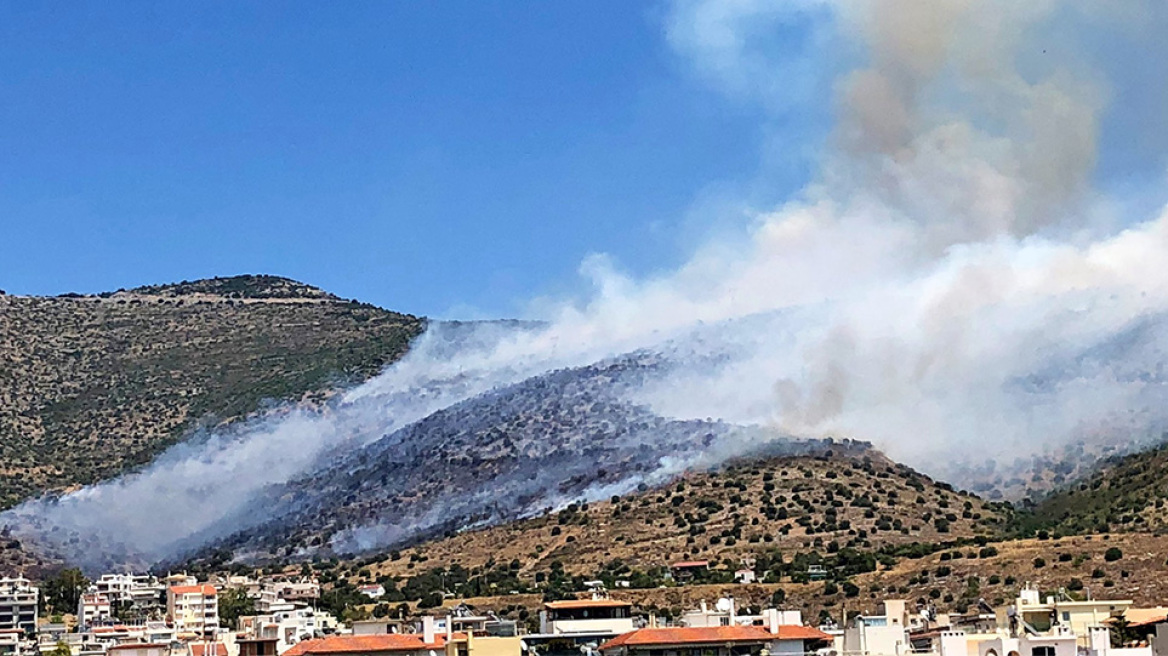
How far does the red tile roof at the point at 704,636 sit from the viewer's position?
260 feet

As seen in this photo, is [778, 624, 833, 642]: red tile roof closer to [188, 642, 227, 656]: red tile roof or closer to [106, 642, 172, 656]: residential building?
[188, 642, 227, 656]: red tile roof

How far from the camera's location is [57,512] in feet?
620

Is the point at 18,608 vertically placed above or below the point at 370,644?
→ above

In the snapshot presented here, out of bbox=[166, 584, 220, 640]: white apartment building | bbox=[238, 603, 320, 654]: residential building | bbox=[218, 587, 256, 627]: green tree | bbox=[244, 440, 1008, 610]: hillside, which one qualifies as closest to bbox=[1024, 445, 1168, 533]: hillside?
bbox=[244, 440, 1008, 610]: hillside

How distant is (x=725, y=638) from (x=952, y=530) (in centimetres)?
7514

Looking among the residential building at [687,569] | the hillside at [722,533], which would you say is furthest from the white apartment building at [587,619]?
the residential building at [687,569]

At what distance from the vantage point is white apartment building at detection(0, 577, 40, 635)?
139875mm

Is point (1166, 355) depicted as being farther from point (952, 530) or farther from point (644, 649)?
point (644, 649)

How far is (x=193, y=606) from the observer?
14150 cm

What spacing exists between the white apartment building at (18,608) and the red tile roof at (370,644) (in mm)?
60176

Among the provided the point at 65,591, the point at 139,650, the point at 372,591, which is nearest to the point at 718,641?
the point at 139,650

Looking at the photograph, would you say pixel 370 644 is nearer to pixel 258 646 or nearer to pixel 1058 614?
pixel 258 646

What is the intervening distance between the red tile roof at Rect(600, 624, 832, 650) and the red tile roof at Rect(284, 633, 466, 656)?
665 cm

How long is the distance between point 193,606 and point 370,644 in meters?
64.2
